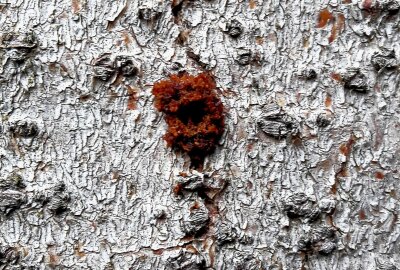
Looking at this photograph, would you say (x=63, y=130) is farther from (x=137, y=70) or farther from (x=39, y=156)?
(x=137, y=70)

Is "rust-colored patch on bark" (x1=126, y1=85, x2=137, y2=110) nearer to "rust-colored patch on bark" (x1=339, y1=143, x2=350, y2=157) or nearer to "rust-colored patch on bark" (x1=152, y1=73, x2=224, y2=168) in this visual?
"rust-colored patch on bark" (x1=152, y1=73, x2=224, y2=168)

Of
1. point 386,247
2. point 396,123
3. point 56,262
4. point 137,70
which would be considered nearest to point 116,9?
point 137,70

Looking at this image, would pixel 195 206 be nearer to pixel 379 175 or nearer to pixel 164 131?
pixel 164 131

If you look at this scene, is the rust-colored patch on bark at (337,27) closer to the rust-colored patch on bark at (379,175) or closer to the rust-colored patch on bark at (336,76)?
the rust-colored patch on bark at (336,76)

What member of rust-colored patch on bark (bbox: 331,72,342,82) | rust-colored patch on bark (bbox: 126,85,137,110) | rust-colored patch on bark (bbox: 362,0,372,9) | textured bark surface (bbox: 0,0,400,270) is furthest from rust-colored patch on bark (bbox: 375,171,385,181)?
rust-colored patch on bark (bbox: 126,85,137,110)

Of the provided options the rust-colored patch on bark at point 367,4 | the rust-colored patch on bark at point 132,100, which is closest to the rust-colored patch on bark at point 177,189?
the rust-colored patch on bark at point 132,100

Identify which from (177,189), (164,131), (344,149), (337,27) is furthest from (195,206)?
(337,27)
